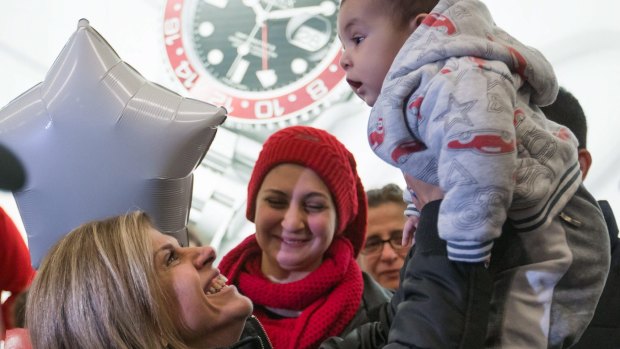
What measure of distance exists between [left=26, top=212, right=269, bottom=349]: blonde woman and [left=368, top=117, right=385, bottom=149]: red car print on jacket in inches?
12.1

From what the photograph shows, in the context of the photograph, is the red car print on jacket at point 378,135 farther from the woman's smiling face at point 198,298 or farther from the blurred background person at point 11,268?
the blurred background person at point 11,268

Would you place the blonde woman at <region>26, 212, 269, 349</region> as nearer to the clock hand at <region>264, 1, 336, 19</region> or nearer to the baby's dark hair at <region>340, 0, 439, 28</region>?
the baby's dark hair at <region>340, 0, 439, 28</region>

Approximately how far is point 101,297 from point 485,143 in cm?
52

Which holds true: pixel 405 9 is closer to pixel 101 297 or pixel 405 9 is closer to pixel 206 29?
pixel 101 297

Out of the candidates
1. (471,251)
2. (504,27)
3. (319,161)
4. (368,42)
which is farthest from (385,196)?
(471,251)

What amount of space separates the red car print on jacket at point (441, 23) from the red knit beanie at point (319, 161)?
1.67ft

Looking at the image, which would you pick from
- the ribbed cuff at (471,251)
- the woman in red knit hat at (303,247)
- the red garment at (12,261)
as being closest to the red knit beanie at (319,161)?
the woman in red knit hat at (303,247)

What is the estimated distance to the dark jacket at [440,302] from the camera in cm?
84

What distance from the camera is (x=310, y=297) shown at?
1356mm

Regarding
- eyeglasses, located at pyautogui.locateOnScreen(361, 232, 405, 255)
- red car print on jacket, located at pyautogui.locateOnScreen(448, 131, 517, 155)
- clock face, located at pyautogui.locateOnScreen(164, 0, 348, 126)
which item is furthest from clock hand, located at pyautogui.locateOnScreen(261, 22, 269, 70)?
red car print on jacket, located at pyautogui.locateOnScreen(448, 131, 517, 155)

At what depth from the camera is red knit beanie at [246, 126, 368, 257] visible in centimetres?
143

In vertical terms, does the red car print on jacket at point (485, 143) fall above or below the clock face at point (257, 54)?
above

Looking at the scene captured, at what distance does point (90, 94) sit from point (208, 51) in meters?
1.09

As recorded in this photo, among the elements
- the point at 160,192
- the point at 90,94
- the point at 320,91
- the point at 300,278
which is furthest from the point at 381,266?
the point at 90,94
